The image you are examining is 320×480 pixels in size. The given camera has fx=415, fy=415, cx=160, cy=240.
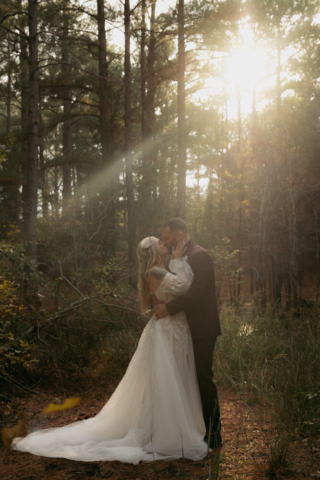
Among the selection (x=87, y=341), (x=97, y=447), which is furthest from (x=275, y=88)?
(x=97, y=447)

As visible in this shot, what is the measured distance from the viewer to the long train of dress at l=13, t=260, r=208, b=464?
147 inches

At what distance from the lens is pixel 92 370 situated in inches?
263

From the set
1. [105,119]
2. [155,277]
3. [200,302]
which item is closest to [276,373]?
[200,302]

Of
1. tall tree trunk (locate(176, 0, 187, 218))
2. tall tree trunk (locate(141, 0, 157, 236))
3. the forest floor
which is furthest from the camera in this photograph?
tall tree trunk (locate(141, 0, 157, 236))

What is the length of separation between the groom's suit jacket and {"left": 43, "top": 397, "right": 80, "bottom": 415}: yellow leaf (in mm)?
2557

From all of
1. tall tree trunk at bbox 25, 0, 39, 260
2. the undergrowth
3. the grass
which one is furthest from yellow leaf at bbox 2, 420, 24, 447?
tall tree trunk at bbox 25, 0, 39, 260

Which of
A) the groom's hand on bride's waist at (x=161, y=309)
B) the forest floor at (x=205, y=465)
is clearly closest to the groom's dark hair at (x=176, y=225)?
the groom's hand on bride's waist at (x=161, y=309)

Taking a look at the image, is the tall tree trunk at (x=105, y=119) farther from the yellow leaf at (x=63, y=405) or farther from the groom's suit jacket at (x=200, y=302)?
the groom's suit jacket at (x=200, y=302)

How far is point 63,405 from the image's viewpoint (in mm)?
5637

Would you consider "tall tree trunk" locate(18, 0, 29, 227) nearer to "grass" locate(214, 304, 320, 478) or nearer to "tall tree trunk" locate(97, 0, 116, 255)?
"tall tree trunk" locate(97, 0, 116, 255)

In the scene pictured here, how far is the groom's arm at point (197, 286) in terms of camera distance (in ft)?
13.0

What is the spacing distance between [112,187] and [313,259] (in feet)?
40.5

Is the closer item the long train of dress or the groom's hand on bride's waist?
the long train of dress

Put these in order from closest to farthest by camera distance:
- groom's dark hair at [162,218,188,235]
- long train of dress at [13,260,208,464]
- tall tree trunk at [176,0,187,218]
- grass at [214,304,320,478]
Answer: long train of dress at [13,260,208,464] → grass at [214,304,320,478] → groom's dark hair at [162,218,188,235] → tall tree trunk at [176,0,187,218]
